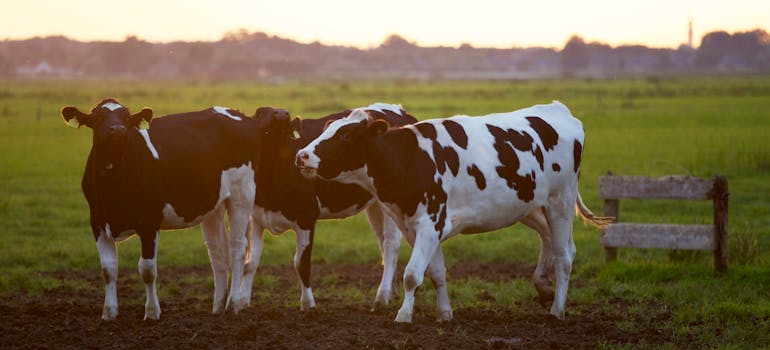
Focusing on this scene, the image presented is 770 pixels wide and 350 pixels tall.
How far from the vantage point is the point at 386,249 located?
1290cm

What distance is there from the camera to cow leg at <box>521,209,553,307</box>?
11.6 metres

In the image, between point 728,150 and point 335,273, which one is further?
point 728,150

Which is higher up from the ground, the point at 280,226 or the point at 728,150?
the point at 280,226

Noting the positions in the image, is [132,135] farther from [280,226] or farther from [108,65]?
[108,65]

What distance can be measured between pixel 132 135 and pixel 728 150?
24.0 meters

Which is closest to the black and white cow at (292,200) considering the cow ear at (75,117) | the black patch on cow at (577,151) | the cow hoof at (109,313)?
the cow hoof at (109,313)

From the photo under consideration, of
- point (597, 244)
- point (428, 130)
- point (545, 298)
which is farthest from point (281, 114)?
point (597, 244)

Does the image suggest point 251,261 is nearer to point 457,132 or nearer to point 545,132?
point 457,132

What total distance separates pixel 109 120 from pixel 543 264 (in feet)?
16.0

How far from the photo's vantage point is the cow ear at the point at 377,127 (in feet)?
32.7

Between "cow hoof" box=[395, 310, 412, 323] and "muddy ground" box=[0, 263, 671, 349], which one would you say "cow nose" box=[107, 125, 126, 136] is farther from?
"cow hoof" box=[395, 310, 412, 323]

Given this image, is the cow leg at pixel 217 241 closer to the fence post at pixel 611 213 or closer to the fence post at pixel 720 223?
the fence post at pixel 611 213

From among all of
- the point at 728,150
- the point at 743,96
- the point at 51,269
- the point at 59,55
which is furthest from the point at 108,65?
the point at 51,269

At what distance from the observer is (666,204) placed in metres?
21.1
